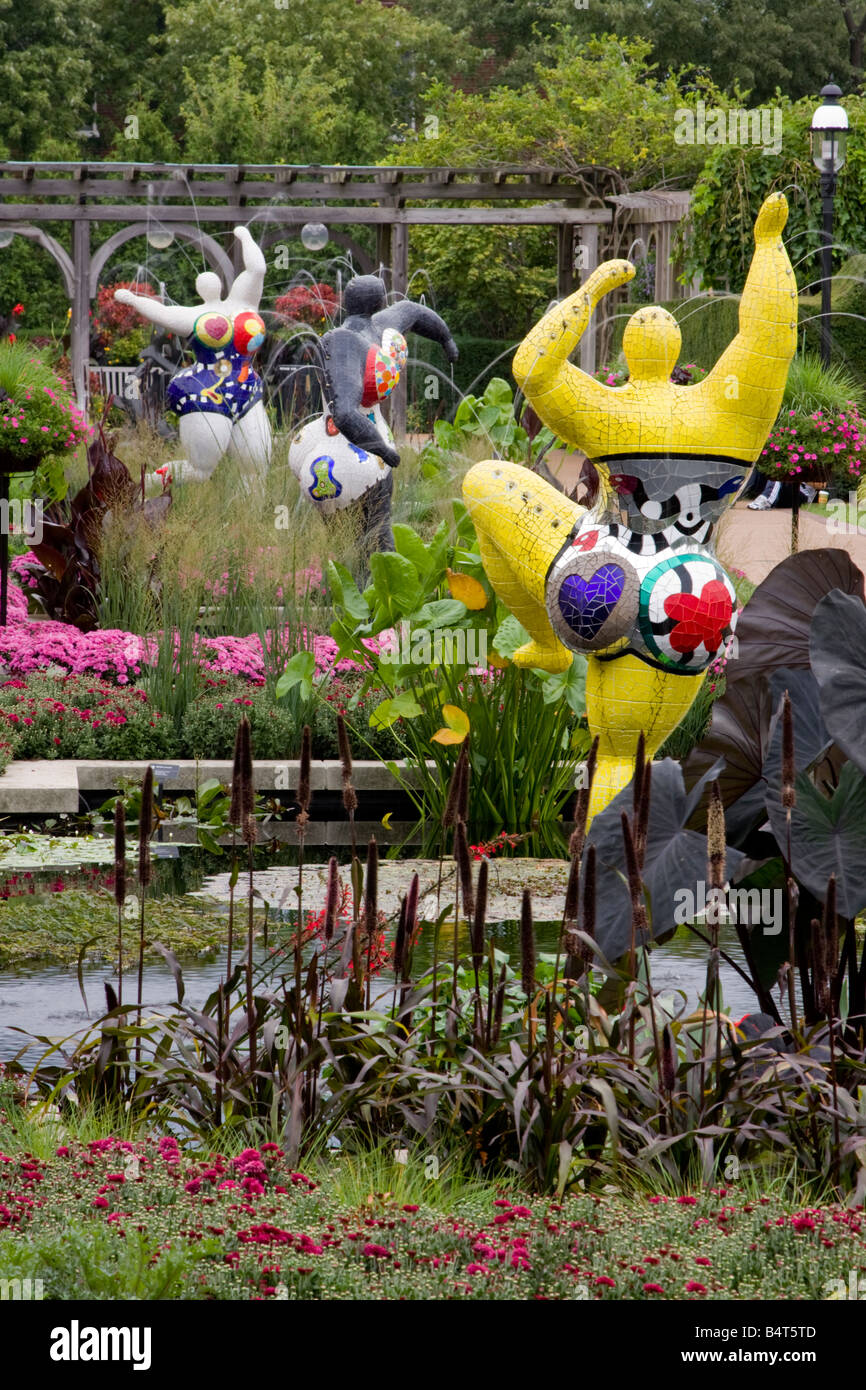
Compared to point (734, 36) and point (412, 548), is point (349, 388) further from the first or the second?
point (734, 36)

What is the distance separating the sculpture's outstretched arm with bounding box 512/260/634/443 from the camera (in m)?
4.57

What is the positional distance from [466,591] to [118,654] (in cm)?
232

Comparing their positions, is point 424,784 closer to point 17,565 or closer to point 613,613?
point 613,613

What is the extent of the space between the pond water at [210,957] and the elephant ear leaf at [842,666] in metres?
0.94

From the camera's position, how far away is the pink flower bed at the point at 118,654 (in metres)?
7.53

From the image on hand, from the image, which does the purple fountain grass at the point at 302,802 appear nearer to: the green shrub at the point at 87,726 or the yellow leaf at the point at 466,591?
the yellow leaf at the point at 466,591

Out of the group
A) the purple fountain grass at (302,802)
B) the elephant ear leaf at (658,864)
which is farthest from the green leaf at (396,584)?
the purple fountain grass at (302,802)

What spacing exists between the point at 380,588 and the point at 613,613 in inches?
58.4

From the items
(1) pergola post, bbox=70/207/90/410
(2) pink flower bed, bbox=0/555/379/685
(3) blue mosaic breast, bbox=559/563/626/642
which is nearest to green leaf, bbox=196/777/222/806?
(2) pink flower bed, bbox=0/555/379/685

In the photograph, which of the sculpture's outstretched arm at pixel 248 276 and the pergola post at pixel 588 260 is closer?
the sculpture's outstretched arm at pixel 248 276

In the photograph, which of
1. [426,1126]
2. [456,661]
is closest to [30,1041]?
[426,1126]

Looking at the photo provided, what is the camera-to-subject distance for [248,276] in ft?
37.9

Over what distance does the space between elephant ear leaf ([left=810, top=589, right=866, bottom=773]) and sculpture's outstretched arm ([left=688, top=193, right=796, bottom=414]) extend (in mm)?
1168

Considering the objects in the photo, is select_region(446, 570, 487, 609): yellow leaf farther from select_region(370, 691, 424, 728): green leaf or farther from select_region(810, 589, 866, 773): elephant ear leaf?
select_region(810, 589, 866, 773): elephant ear leaf
